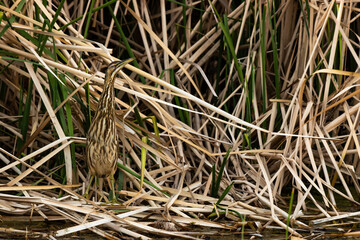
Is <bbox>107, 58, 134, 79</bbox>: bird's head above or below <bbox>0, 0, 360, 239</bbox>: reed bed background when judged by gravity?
above

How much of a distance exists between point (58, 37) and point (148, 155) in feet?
2.31

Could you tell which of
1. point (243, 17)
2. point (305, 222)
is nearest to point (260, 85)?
point (243, 17)

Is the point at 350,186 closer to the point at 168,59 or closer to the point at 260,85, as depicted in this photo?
the point at 260,85

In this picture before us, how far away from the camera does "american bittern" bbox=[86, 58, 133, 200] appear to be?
2730 mm

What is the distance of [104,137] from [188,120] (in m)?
0.58

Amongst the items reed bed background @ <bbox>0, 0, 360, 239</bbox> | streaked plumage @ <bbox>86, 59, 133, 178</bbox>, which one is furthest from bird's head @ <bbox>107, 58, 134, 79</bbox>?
reed bed background @ <bbox>0, 0, 360, 239</bbox>

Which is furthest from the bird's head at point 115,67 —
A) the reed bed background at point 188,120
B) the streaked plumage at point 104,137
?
the reed bed background at point 188,120

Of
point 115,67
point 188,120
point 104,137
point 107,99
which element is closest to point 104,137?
point 104,137

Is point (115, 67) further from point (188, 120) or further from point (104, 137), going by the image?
point (188, 120)

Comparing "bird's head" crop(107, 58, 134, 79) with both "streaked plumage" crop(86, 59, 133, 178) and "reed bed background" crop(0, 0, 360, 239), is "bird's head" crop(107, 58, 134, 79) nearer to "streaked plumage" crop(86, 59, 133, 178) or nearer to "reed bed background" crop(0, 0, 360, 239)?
"streaked plumage" crop(86, 59, 133, 178)

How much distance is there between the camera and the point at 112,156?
2.79 metres

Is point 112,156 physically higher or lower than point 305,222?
higher

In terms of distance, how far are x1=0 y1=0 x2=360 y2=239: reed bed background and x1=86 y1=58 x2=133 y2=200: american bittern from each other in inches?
4.3

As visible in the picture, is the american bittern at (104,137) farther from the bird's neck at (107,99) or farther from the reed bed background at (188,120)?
the reed bed background at (188,120)
